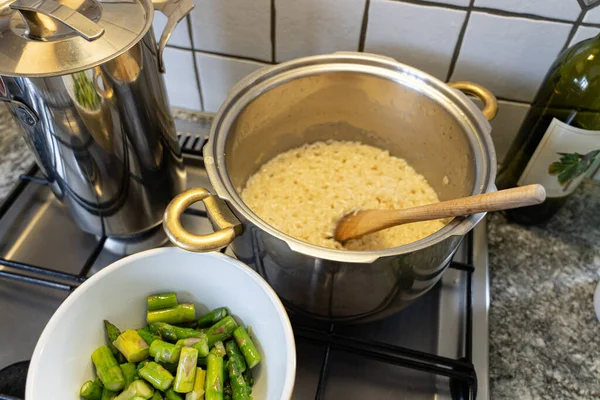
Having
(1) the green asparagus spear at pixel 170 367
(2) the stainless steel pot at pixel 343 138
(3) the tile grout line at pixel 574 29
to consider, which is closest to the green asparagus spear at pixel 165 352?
(1) the green asparagus spear at pixel 170 367

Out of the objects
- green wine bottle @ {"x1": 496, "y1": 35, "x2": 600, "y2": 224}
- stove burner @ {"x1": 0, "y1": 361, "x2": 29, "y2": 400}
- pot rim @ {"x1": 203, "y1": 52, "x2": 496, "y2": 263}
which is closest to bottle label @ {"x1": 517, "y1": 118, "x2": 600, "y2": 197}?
green wine bottle @ {"x1": 496, "y1": 35, "x2": 600, "y2": 224}

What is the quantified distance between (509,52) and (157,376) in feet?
1.86

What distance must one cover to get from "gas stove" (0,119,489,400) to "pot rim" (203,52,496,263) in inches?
6.0

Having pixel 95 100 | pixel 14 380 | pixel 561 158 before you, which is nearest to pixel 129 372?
pixel 14 380

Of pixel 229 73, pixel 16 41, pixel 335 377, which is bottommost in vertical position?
pixel 335 377

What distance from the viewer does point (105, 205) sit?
1.95ft

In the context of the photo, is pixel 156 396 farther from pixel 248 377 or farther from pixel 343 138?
pixel 343 138

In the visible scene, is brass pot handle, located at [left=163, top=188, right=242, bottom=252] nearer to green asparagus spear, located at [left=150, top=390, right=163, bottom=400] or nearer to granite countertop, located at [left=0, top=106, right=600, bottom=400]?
green asparagus spear, located at [left=150, top=390, right=163, bottom=400]

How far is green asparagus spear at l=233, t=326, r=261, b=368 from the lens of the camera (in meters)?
0.50

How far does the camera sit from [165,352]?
50cm

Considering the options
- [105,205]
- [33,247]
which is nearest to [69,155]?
[105,205]

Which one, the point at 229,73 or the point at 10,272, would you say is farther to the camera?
the point at 229,73

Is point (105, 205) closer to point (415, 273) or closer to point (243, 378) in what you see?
point (243, 378)

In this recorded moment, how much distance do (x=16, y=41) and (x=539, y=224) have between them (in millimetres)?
667
